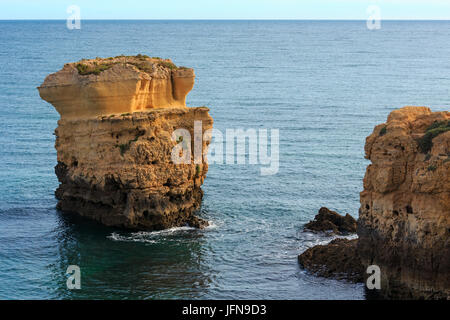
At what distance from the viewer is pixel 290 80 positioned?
132875 mm

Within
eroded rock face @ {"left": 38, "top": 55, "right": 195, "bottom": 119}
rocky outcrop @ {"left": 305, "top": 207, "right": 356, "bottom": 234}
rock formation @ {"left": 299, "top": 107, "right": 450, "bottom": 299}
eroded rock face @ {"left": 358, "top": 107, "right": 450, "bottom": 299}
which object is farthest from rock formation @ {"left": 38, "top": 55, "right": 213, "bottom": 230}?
eroded rock face @ {"left": 358, "top": 107, "right": 450, "bottom": 299}

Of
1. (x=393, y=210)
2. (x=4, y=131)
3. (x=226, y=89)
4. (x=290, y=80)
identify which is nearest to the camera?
(x=393, y=210)

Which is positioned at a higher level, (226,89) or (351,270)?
(226,89)

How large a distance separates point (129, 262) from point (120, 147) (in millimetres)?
9922

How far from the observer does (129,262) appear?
46.3 m

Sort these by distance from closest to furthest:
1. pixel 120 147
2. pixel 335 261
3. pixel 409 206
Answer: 1. pixel 409 206
2. pixel 335 261
3. pixel 120 147

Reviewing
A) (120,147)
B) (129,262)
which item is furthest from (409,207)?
(120,147)

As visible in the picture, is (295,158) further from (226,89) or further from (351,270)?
(226,89)

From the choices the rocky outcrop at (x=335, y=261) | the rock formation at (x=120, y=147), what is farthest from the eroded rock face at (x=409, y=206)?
the rock formation at (x=120, y=147)

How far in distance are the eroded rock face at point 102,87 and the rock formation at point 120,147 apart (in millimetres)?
72

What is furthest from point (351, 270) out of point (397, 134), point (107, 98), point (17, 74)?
point (17, 74)

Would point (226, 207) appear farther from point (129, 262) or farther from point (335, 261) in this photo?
point (335, 261)
